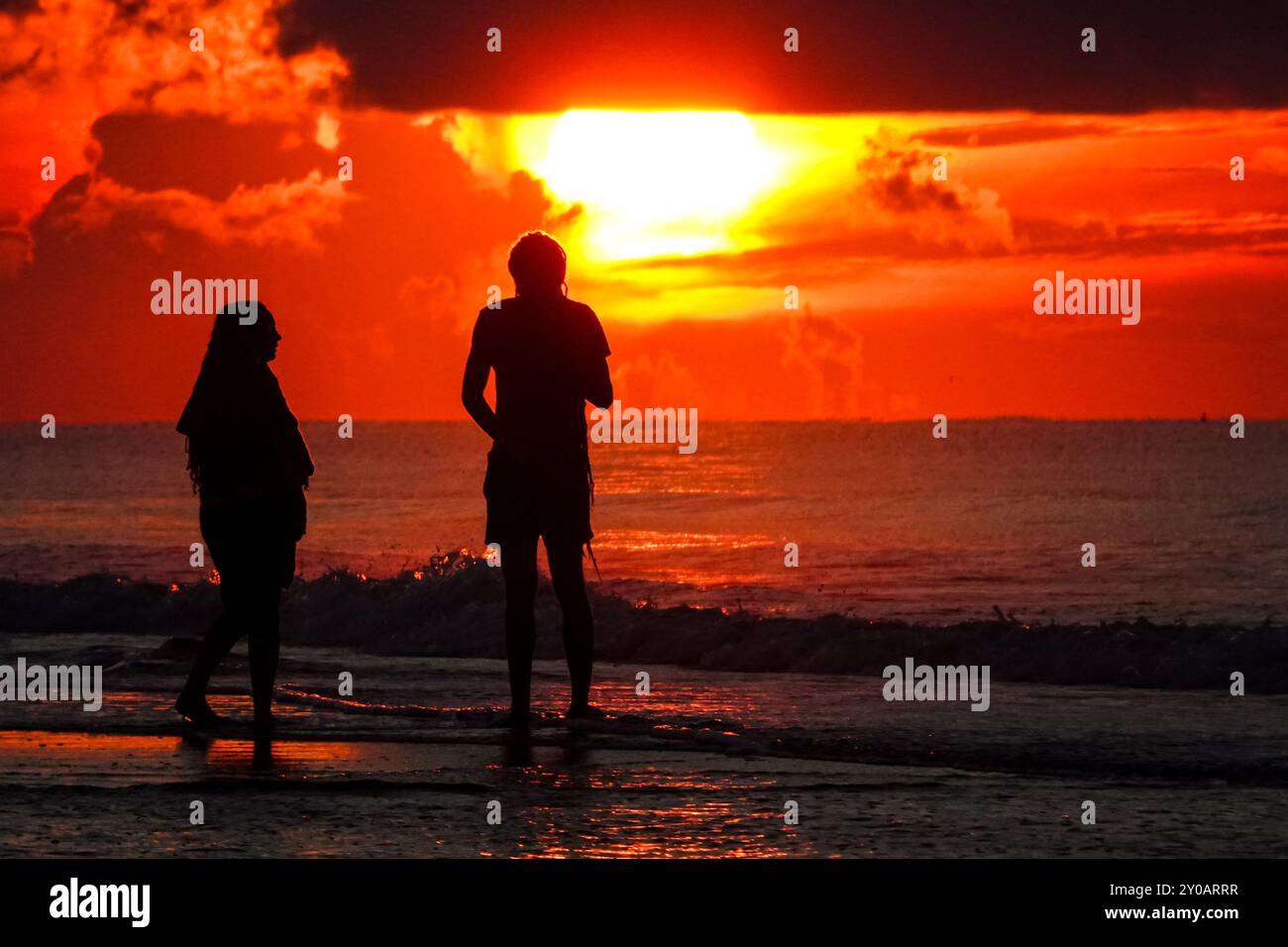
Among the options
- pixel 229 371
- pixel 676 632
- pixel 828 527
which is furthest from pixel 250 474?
pixel 828 527

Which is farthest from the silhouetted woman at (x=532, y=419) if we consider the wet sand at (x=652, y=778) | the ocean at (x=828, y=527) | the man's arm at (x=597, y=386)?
the ocean at (x=828, y=527)

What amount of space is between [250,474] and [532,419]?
1.26 metres

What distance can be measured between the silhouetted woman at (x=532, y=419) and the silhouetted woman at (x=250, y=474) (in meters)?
0.89

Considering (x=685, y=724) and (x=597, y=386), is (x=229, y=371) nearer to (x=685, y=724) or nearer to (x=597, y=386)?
(x=597, y=386)

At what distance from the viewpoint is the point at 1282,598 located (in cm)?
2392

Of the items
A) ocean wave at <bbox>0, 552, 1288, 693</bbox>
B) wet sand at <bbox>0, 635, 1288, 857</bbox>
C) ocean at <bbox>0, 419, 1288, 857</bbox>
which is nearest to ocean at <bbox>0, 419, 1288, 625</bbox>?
ocean at <bbox>0, 419, 1288, 857</bbox>

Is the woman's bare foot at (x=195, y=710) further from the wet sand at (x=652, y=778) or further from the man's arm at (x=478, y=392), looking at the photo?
the man's arm at (x=478, y=392)

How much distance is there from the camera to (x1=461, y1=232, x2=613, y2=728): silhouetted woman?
773 cm

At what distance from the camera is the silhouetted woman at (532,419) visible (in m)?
7.73

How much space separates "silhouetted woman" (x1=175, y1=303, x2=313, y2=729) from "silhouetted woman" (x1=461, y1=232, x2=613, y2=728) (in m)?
0.89

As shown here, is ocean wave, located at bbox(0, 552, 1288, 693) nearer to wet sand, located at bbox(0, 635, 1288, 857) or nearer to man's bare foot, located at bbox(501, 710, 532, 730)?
wet sand, located at bbox(0, 635, 1288, 857)

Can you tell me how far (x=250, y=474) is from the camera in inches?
288
